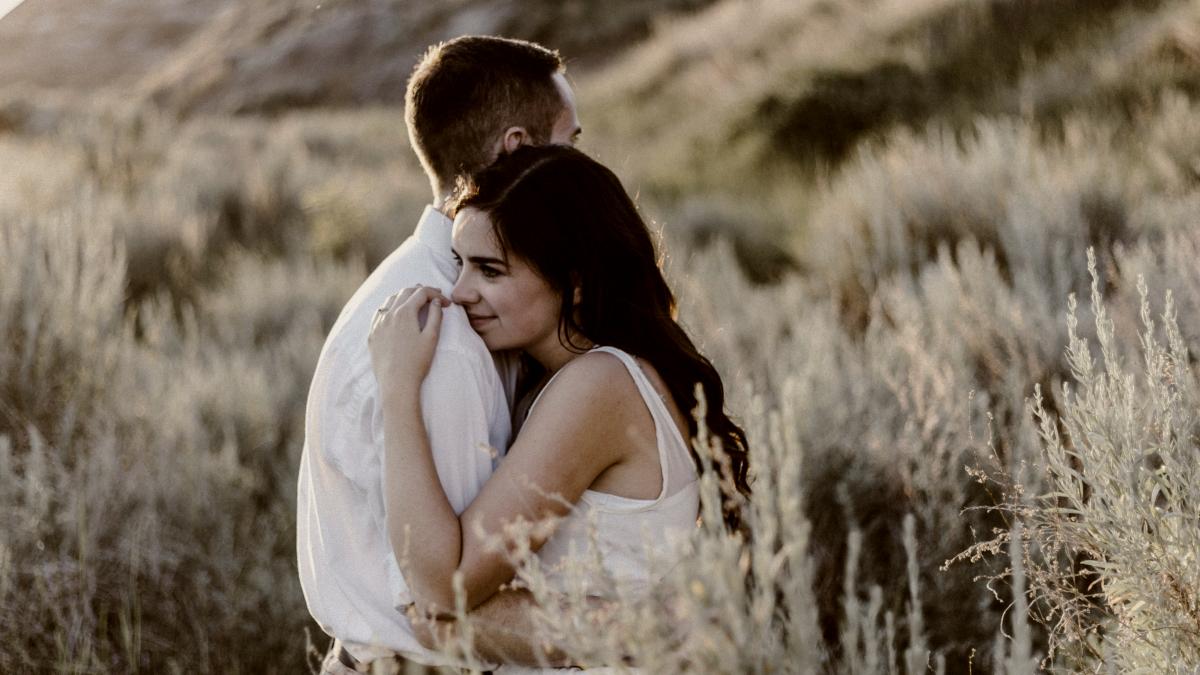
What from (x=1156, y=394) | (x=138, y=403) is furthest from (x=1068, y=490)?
(x=138, y=403)

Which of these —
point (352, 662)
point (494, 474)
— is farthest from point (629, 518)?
point (352, 662)

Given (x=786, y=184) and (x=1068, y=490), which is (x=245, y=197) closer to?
(x=786, y=184)

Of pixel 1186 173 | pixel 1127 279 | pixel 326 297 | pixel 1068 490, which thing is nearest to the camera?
pixel 1068 490

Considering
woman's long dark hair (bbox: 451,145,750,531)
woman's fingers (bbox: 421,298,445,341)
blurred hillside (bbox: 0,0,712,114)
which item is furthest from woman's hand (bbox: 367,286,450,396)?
blurred hillside (bbox: 0,0,712,114)

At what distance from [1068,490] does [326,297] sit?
648 centimetres

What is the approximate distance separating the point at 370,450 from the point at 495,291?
461 mm

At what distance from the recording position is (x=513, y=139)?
9.77 ft

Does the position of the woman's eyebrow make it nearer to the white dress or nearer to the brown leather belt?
the white dress

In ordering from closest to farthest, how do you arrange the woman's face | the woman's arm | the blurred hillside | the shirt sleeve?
the woman's arm, the shirt sleeve, the woman's face, the blurred hillside

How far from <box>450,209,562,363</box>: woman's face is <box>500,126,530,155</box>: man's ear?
488mm

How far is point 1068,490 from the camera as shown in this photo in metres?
2.22

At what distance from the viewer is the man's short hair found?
3.01 meters

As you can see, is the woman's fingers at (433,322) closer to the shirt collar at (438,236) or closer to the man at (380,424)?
the man at (380,424)

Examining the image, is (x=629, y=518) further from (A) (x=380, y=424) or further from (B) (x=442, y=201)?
(B) (x=442, y=201)
